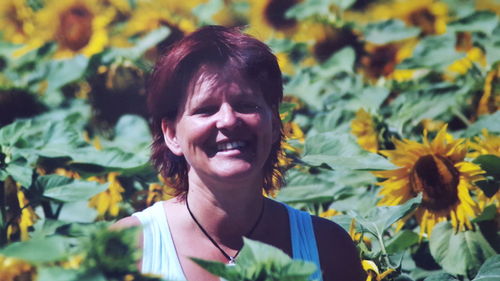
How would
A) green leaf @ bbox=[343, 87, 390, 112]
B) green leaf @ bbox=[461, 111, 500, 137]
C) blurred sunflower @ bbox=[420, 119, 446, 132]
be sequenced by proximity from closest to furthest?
green leaf @ bbox=[461, 111, 500, 137] → green leaf @ bbox=[343, 87, 390, 112] → blurred sunflower @ bbox=[420, 119, 446, 132]

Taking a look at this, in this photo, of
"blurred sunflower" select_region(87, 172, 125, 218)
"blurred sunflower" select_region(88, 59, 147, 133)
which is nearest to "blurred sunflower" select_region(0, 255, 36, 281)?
"blurred sunflower" select_region(87, 172, 125, 218)

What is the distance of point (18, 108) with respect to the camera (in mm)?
2186

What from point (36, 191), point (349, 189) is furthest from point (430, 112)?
point (36, 191)

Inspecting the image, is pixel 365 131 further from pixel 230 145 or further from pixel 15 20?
pixel 15 20

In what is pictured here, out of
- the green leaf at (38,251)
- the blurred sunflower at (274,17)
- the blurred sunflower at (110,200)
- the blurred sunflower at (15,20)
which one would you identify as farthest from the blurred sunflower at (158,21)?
the green leaf at (38,251)

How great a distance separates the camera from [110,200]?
6.13 feet

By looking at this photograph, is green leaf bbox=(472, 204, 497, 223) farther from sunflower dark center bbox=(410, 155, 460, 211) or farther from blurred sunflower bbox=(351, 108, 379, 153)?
blurred sunflower bbox=(351, 108, 379, 153)

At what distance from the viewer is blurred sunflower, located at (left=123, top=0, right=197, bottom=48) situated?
249 cm

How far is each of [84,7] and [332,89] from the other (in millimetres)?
843

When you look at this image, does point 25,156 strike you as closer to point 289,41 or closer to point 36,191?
point 36,191

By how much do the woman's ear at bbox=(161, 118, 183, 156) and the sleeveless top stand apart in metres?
0.10

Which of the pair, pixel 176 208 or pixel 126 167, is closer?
pixel 176 208

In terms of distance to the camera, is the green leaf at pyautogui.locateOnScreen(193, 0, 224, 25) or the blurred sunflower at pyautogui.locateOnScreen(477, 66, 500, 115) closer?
the blurred sunflower at pyautogui.locateOnScreen(477, 66, 500, 115)

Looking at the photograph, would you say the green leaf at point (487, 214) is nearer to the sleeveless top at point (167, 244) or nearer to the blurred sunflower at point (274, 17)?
the sleeveless top at point (167, 244)
